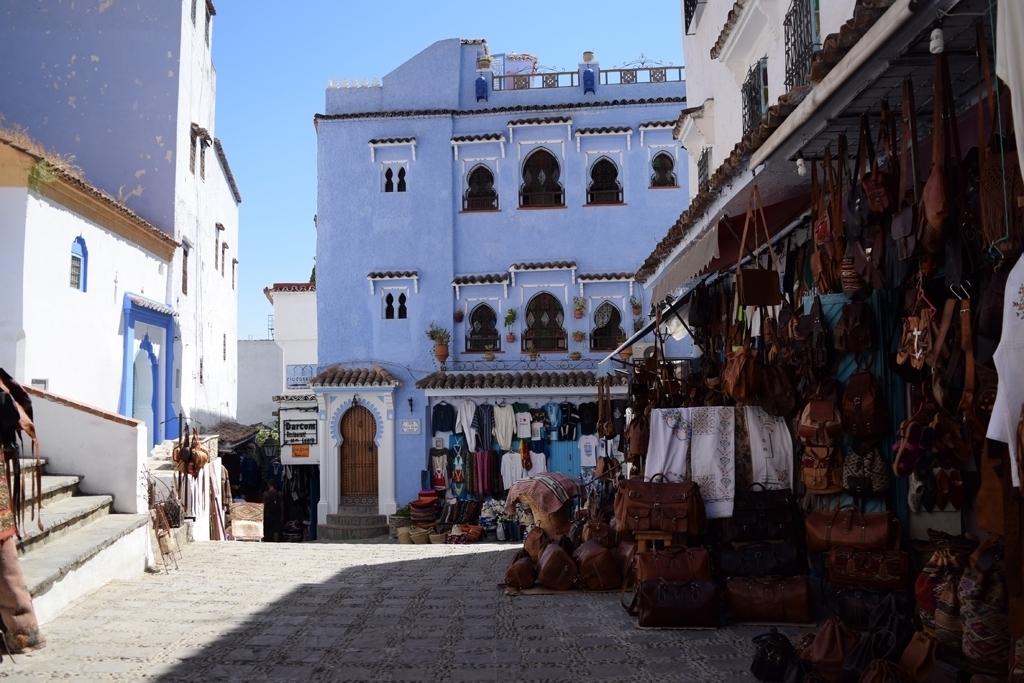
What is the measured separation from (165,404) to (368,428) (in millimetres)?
4818

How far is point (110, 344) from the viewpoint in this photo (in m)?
16.3

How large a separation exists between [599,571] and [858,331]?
138 inches

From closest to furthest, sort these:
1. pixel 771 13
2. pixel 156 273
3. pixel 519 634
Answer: pixel 519 634 < pixel 771 13 < pixel 156 273

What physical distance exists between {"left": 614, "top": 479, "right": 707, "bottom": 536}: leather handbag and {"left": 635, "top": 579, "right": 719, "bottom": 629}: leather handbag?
21.0 inches

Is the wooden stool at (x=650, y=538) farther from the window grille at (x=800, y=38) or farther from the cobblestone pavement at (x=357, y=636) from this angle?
the window grille at (x=800, y=38)

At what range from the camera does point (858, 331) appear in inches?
253

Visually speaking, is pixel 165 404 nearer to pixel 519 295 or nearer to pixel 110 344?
pixel 110 344

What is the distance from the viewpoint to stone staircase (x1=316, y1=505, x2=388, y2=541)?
21531mm

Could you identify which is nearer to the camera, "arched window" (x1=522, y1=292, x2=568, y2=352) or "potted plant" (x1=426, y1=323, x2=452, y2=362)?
"potted plant" (x1=426, y1=323, x2=452, y2=362)

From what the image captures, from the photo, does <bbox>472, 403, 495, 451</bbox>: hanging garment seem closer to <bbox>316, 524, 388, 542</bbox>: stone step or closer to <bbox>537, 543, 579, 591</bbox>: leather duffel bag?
<bbox>316, 524, 388, 542</bbox>: stone step

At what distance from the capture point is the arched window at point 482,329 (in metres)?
23.0

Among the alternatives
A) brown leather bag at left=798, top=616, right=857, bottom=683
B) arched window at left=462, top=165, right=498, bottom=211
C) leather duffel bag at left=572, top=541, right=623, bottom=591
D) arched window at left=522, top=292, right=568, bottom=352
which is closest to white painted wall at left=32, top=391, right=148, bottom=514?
leather duffel bag at left=572, top=541, right=623, bottom=591

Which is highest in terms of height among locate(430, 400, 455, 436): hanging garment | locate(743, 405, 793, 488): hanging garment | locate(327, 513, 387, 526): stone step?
locate(430, 400, 455, 436): hanging garment

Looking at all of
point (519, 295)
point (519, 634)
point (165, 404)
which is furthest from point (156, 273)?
point (519, 634)
